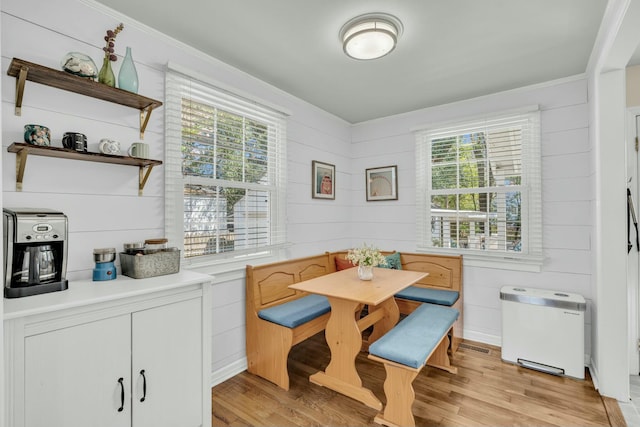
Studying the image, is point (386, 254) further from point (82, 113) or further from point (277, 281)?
point (82, 113)

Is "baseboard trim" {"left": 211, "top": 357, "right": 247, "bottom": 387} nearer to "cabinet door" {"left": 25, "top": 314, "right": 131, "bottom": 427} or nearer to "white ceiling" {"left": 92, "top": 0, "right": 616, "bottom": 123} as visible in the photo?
"cabinet door" {"left": 25, "top": 314, "right": 131, "bottom": 427}

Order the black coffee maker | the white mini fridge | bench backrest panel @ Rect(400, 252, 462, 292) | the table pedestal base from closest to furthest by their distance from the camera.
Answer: the black coffee maker
the table pedestal base
the white mini fridge
bench backrest panel @ Rect(400, 252, 462, 292)

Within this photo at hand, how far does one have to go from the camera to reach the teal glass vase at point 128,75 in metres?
1.89

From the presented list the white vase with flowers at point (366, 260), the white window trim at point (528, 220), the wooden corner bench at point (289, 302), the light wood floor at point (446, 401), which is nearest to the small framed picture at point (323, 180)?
the wooden corner bench at point (289, 302)

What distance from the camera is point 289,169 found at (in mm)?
3301

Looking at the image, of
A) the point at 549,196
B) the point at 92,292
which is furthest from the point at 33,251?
the point at 549,196

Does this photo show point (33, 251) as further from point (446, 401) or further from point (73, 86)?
point (446, 401)

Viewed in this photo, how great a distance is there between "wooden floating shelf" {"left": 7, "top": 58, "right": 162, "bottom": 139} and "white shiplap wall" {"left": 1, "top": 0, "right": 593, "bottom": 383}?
47 millimetres

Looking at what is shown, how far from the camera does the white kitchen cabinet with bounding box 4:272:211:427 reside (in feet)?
4.26

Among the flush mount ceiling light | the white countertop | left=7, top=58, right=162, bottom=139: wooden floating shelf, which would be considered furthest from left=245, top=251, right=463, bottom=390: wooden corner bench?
the flush mount ceiling light

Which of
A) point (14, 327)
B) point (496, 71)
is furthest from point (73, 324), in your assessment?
point (496, 71)

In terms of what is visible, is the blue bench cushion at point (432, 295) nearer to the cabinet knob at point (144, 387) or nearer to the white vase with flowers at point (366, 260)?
→ the white vase with flowers at point (366, 260)

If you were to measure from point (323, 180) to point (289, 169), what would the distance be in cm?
59

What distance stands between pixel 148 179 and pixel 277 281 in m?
1.39
